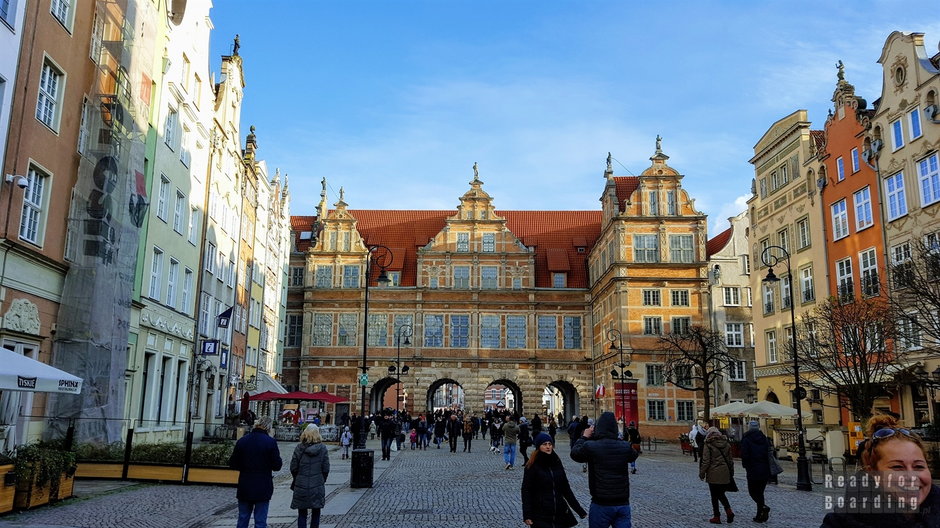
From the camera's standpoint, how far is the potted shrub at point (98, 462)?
15922mm

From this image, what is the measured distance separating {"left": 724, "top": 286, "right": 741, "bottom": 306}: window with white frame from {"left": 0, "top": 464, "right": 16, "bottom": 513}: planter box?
44.1 meters

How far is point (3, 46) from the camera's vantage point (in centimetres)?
1550

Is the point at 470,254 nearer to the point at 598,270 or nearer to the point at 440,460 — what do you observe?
the point at 598,270

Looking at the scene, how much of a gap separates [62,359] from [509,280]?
126ft

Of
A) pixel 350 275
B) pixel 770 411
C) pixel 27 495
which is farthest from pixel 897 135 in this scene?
pixel 350 275

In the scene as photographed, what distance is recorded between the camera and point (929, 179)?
25.2m

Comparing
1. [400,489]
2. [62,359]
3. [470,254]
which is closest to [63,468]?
[62,359]

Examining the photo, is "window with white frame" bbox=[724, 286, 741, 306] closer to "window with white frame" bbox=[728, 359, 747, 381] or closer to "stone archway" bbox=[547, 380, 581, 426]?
"window with white frame" bbox=[728, 359, 747, 381]

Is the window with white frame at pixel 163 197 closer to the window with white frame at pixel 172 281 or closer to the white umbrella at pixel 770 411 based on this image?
the window with white frame at pixel 172 281

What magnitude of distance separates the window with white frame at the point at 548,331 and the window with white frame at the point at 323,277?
1444cm

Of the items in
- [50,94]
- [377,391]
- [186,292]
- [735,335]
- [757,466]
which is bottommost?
[757,466]

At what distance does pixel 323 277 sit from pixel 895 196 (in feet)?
128

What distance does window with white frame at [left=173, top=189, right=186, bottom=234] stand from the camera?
26.8 meters

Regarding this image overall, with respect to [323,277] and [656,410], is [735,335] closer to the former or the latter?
[656,410]
